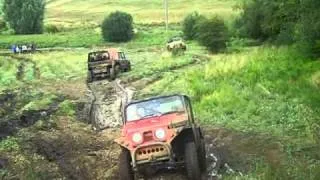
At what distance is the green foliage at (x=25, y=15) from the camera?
288ft

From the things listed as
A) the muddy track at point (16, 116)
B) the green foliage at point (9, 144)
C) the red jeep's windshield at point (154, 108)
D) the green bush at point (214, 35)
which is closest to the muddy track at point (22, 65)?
the muddy track at point (16, 116)

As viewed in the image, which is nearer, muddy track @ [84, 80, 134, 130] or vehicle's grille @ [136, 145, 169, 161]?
vehicle's grille @ [136, 145, 169, 161]

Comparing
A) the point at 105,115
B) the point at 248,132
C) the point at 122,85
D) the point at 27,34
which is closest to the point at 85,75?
the point at 122,85

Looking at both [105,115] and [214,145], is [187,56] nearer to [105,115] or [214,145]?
Result: [105,115]

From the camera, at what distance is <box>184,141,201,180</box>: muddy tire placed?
1256cm

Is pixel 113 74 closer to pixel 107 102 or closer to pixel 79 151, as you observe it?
pixel 107 102

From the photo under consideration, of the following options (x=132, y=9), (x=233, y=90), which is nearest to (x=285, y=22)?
(x=233, y=90)

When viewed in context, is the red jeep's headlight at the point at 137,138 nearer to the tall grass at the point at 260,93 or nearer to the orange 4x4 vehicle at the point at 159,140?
the orange 4x4 vehicle at the point at 159,140

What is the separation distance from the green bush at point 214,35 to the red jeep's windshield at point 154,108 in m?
34.1

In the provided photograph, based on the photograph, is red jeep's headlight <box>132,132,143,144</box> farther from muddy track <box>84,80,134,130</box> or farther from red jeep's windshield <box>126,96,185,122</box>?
muddy track <box>84,80,134,130</box>

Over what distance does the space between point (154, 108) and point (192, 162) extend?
1.75 m

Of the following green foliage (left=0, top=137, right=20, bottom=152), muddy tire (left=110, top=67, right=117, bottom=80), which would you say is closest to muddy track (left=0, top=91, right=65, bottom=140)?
green foliage (left=0, top=137, right=20, bottom=152)

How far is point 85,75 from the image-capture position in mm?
38219

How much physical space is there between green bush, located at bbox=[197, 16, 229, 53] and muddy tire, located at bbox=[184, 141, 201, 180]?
35.3 metres
